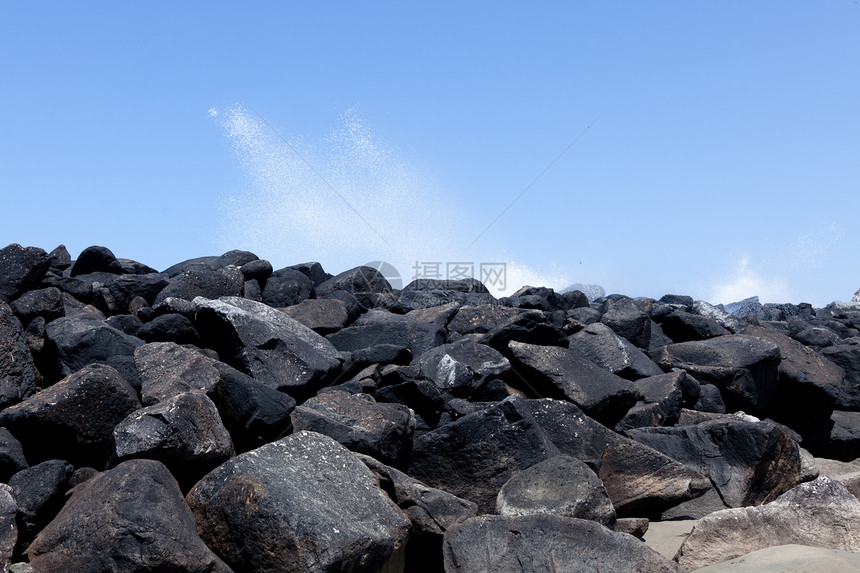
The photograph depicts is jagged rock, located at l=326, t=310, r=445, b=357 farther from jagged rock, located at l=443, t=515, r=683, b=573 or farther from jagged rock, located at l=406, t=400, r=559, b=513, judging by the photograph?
jagged rock, located at l=443, t=515, r=683, b=573

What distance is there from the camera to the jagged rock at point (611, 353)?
9539mm

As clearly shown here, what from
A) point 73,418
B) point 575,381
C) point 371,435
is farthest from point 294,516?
point 575,381

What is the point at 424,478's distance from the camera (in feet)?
22.3

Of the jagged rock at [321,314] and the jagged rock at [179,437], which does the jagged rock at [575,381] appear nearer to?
the jagged rock at [321,314]

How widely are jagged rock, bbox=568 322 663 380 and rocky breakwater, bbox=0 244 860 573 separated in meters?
0.03

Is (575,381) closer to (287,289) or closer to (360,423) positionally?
(360,423)

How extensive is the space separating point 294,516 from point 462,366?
10.6ft

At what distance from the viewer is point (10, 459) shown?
18.2ft

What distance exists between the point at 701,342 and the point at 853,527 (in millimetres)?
5191

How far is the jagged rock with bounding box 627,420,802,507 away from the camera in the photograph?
770 cm

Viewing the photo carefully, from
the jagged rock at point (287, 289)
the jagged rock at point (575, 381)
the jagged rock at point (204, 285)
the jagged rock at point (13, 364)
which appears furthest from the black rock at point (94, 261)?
the jagged rock at point (575, 381)

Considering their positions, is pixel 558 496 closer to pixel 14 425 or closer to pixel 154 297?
pixel 14 425

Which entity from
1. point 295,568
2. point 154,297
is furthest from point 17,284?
point 295,568

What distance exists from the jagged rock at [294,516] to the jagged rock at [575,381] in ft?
10.2
